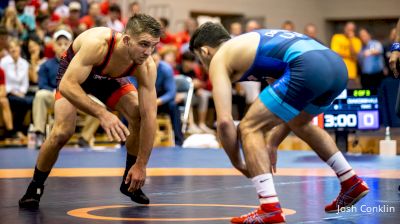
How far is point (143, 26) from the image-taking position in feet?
16.1

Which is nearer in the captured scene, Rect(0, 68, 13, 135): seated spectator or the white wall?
Rect(0, 68, 13, 135): seated spectator

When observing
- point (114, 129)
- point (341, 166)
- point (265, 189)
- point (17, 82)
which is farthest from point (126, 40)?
point (17, 82)

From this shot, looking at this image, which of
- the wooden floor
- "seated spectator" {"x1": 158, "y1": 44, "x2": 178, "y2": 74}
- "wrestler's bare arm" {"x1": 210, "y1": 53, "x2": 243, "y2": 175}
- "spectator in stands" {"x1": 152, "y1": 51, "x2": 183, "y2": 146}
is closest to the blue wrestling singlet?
"wrestler's bare arm" {"x1": 210, "y1": 53, "x2": 243, "y2": 175}

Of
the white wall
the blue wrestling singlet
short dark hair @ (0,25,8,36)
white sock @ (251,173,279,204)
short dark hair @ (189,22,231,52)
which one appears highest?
the white wall

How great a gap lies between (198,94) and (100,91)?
25.1 feet

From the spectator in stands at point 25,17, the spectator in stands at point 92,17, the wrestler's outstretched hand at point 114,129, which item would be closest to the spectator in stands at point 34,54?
the spectator in stands at point 25,17

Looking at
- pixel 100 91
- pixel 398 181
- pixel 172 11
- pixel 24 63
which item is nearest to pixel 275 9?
pixel 172 11

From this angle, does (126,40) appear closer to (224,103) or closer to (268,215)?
(224,103)

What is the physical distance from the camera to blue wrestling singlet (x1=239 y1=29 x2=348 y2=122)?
448cm

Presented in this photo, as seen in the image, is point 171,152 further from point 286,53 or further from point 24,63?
point 286,53

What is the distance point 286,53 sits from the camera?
15.0 feet

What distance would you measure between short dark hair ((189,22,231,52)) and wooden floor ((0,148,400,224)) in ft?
2.91

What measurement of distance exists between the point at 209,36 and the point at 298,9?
49.1 feet

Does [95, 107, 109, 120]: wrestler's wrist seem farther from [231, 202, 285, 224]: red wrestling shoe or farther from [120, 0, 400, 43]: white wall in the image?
[120, 0, 400, 43]: white wall
